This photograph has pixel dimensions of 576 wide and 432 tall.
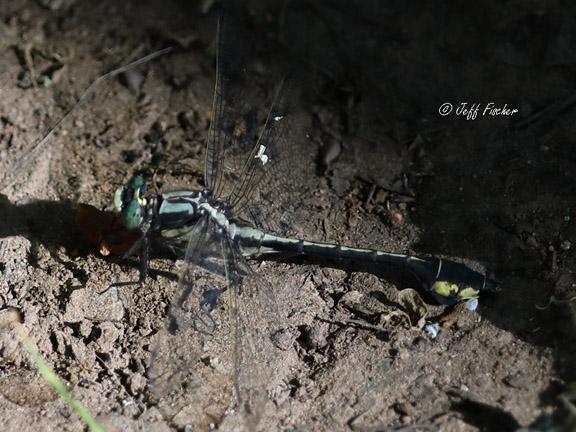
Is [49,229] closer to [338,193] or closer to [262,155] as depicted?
[262,155]

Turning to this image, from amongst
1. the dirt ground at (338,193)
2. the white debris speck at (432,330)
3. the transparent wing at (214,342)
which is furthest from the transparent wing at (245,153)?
the white debris speck at (432,330)

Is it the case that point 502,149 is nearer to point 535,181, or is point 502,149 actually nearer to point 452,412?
point 535,181

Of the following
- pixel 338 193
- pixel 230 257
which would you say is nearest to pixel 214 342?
pixel 230 257

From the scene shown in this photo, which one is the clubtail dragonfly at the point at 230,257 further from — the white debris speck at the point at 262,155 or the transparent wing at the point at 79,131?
the transparent wing at the point at 79,131

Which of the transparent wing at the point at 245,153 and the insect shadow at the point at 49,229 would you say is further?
the transparent wing at the point at 245,153
